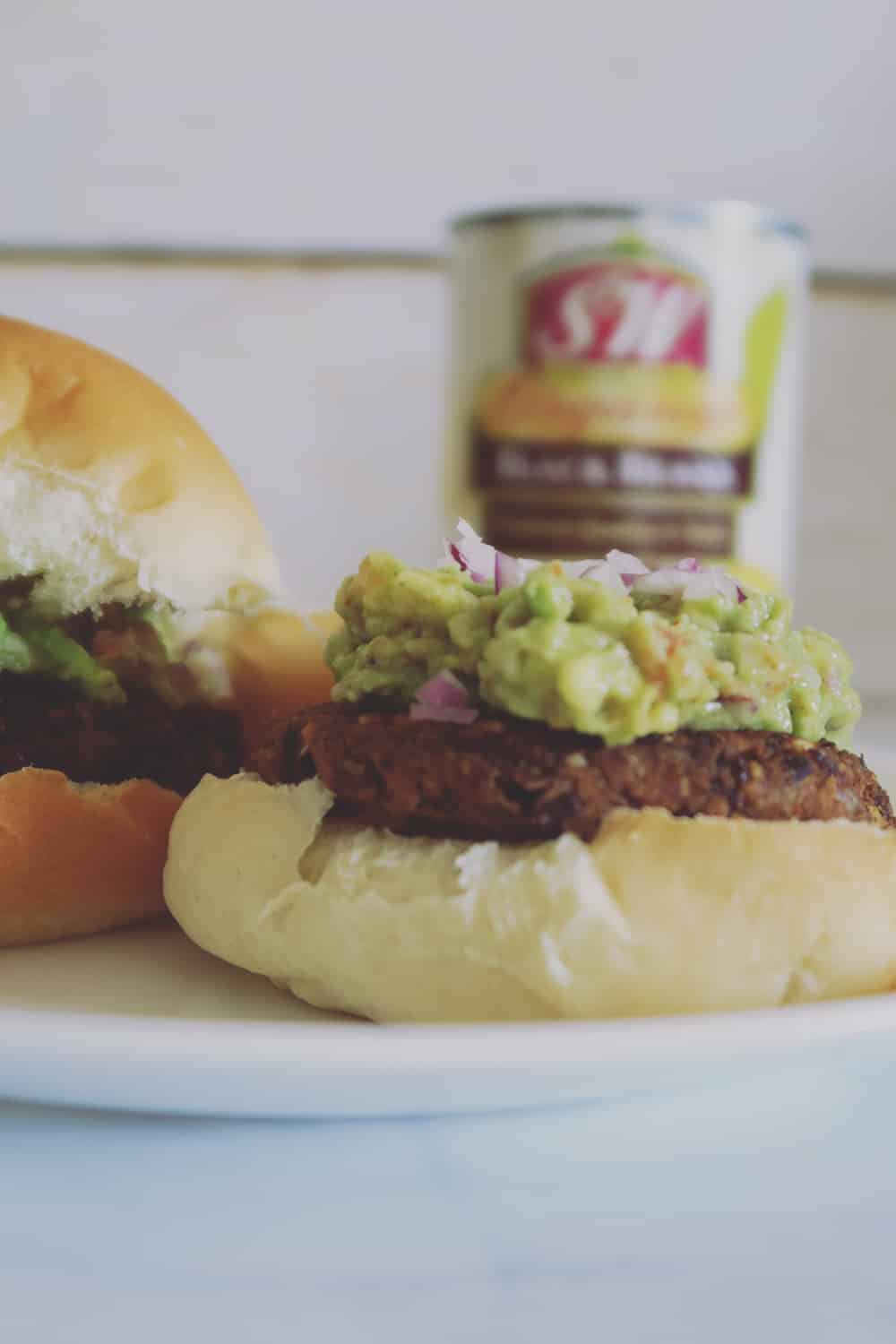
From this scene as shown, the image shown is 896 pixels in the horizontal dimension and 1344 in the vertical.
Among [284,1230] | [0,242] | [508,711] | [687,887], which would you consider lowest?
[284,1230]

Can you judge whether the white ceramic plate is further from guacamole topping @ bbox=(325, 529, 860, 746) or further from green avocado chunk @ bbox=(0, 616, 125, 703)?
green avocado chunk @ bbox=(0, 616, 125, 703)

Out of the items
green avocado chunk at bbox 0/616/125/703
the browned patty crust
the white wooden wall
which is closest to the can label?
the white wooden wall

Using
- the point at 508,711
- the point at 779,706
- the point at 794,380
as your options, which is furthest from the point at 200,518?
the point at 794,380

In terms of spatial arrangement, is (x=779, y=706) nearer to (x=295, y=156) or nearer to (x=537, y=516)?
(x=537, y=516)

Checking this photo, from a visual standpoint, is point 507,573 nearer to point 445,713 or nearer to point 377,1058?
point 445,713

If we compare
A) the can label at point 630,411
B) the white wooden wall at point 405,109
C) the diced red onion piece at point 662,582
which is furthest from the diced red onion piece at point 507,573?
the white wooden wall at point 405,109

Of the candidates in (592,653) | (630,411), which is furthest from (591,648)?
(630,411)

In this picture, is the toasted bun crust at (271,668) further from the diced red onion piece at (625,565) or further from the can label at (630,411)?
the can label at (630,411)
